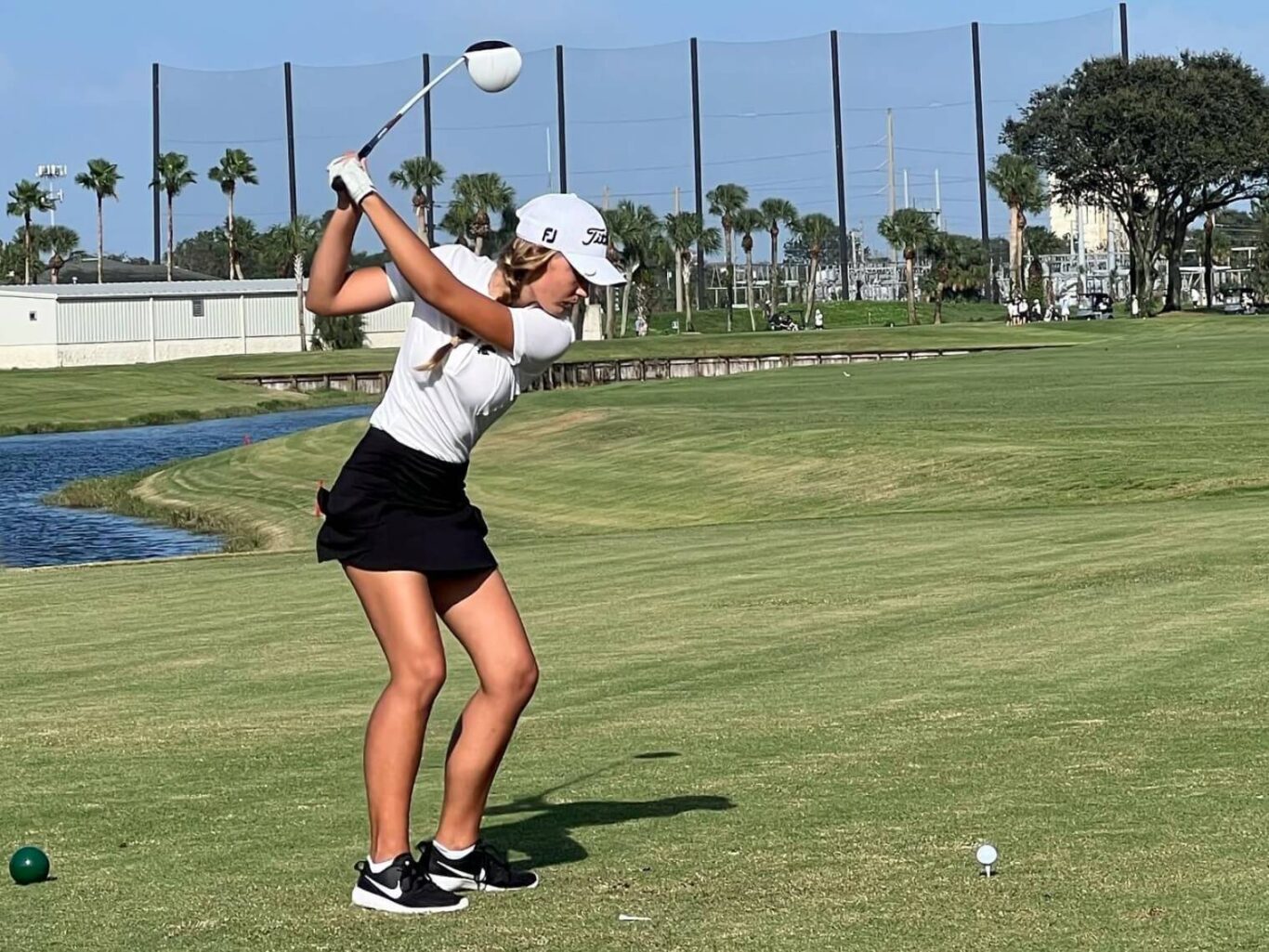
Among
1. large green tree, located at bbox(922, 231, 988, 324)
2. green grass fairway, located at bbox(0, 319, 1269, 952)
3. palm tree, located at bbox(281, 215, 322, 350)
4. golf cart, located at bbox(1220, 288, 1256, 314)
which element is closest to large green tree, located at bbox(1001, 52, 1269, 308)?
golf cart, located at bbox(1220, 288, 1256, 314)

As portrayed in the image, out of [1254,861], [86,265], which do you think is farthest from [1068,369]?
[86,265]

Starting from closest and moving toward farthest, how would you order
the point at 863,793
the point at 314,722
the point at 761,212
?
the point at 863,793
the point at 314,722
the point at 761,212

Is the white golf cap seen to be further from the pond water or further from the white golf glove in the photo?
the pond water

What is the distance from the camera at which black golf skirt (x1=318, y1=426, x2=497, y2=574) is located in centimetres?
640

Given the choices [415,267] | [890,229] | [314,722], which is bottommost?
[314,722]

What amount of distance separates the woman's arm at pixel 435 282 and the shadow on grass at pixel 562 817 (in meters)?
1.83

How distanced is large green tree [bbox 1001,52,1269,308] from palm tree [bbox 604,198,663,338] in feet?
100

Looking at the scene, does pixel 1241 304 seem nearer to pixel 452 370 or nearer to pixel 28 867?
pixel 452 370

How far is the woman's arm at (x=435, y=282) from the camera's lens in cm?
612

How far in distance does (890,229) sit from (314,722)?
134 m

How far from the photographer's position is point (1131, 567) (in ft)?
57.0

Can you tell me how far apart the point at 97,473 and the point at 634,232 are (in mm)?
95447

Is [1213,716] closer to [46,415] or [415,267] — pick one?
[415,267]

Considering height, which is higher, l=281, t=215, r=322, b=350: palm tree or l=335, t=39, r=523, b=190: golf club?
l=281, t=215, r=322, b=350: palm tree
